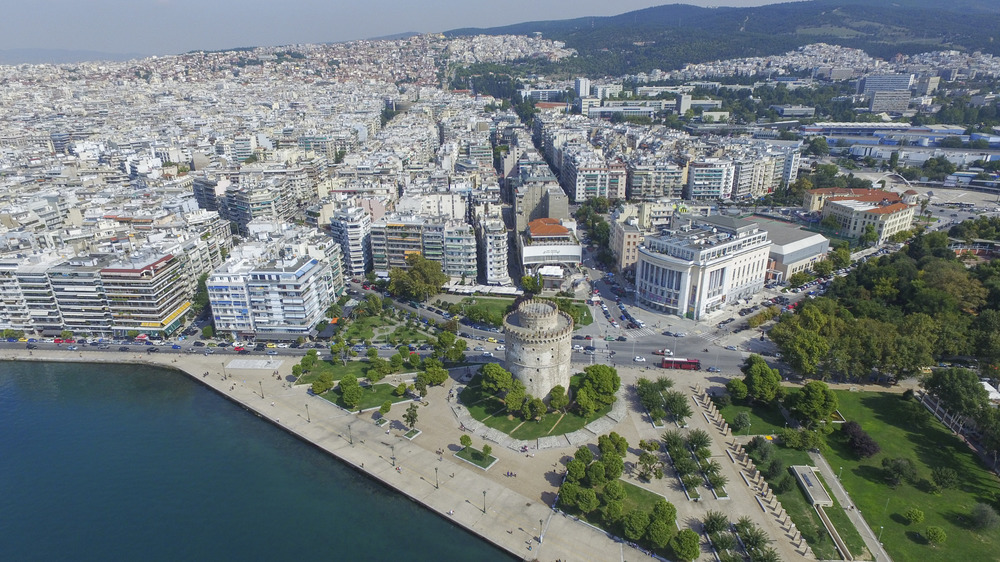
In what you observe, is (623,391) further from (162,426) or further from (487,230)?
(162,426)

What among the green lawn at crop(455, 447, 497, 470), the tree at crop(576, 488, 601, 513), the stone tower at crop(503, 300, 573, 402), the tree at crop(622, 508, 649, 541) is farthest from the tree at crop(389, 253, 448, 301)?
the tree at crop(622, 508, 649, 541)

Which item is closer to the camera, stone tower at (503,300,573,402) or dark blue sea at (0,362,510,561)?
dark blue sea at (0,362,510,561)

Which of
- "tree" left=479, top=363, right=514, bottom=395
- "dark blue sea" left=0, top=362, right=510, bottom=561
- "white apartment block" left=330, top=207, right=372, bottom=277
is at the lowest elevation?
"dark blue sea" left=0, top=362, right=510, bottom=561

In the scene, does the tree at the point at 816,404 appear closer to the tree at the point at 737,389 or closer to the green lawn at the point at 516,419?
the tree at the point at 737,389

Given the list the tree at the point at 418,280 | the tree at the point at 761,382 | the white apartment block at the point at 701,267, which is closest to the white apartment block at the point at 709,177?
the white apartment block at the point at 701,267

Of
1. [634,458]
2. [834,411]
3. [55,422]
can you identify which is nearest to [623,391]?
[634,458]

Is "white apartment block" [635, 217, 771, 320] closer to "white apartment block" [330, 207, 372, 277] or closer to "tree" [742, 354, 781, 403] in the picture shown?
"tree" [742, 354, 781, 403]
